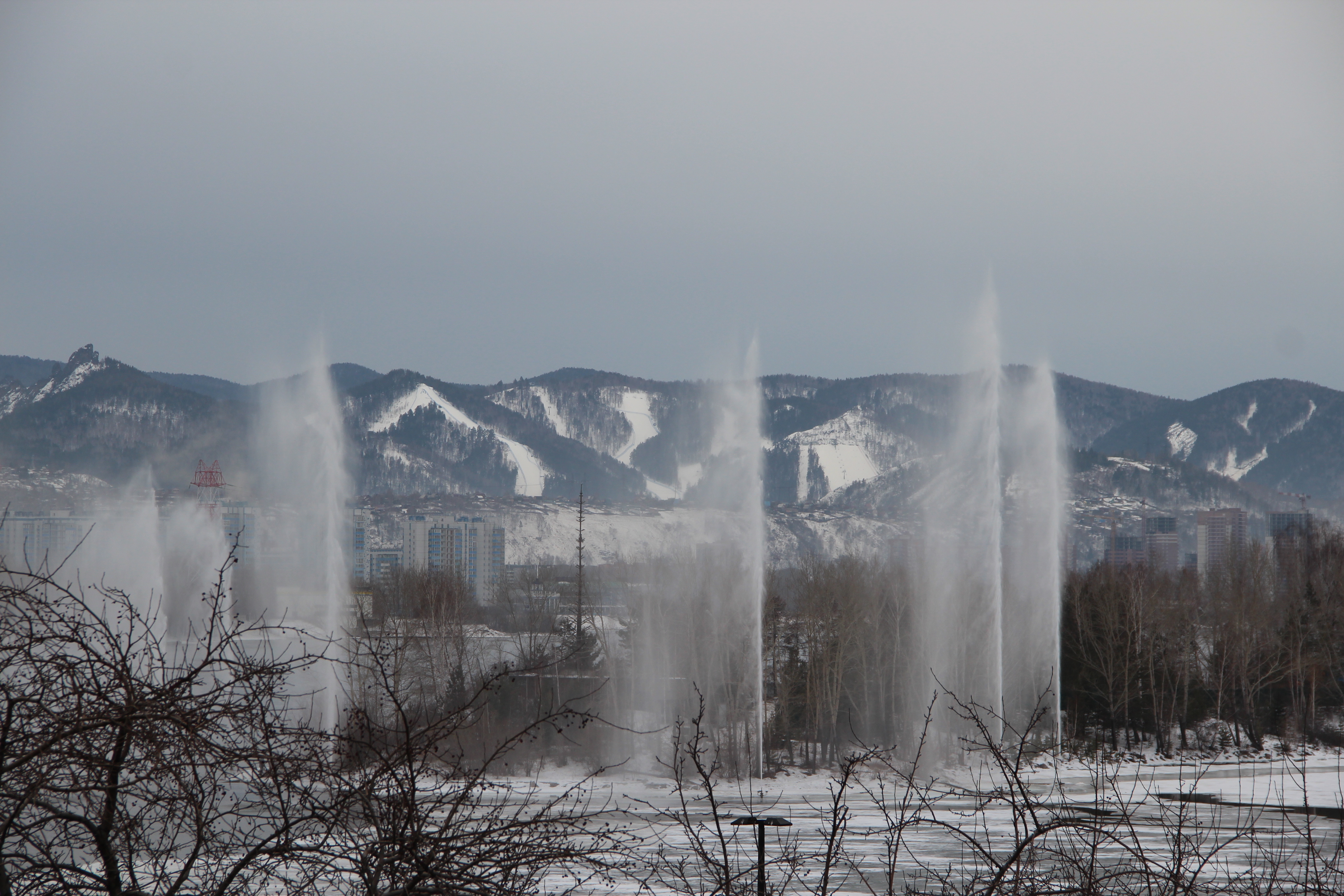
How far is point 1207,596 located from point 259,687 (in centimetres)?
7926

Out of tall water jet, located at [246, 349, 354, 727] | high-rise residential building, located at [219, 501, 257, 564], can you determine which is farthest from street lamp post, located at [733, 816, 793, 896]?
high-rise residential building, located at [219, 501, 257, 564]

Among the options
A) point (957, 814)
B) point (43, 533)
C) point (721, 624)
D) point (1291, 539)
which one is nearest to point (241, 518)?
point (43, 533)

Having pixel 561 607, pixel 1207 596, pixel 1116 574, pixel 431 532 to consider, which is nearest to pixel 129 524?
pixel 561 607

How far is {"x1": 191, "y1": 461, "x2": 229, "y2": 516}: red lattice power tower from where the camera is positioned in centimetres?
12250

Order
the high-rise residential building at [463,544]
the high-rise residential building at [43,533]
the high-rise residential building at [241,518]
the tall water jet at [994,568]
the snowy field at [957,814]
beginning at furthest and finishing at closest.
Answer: the high-rise residential building at [463,544] → the high-rise residential building at [241,518] → the high-rise residential building at [43,533] → the tall water jet at [994,568] → the snowy field at [957,814]

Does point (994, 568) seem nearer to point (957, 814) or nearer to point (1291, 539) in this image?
point (957, 814)

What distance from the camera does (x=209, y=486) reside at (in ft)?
433

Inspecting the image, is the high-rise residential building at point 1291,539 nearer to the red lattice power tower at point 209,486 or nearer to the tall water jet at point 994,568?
the tall water jet at point 994,568

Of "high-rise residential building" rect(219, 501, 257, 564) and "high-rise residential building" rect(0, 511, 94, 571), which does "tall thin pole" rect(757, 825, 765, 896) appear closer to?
"high-rise residential building" rect(0, 511, 94, 571)

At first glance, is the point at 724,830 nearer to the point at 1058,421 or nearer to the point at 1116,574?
the point at 1058,421

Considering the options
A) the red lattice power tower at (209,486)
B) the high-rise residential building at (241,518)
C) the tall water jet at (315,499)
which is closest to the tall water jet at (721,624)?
the tall water jet at (315,499)

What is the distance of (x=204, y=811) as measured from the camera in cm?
721

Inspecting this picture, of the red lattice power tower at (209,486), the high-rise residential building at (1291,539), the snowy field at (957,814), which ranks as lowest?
the snowy field at (957,814)

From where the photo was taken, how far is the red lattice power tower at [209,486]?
122500 mm
